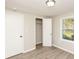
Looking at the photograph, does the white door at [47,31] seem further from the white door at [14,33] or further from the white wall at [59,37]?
the white door at [14,33]

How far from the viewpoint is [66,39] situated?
4.69 meters

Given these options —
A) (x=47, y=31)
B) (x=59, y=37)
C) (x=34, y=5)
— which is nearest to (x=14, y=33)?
(x=34, y=5)

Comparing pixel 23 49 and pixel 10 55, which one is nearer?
pixel 10 55

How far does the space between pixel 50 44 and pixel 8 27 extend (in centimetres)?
336

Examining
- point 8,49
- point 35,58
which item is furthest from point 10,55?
point 35,58

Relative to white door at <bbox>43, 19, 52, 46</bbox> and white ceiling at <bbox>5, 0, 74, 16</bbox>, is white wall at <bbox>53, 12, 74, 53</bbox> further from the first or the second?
white ceiling at <bbox>5, 0, 74, 16</bbox>

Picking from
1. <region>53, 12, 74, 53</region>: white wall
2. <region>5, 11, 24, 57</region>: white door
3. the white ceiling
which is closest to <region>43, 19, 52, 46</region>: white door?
<region>53, 12, 74, 53</region>: white wall

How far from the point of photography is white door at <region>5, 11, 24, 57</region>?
11.7 ft

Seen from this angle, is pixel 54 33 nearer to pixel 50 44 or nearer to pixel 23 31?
pixel 50 44

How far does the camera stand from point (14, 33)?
384cm

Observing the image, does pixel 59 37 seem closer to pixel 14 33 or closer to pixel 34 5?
pixel 14 33

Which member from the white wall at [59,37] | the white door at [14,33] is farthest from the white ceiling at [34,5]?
the white wall at [59,37]

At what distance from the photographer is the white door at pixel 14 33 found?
11.7 ft

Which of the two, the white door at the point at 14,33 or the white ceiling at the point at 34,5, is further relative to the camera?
the white door at the point at 14,33
